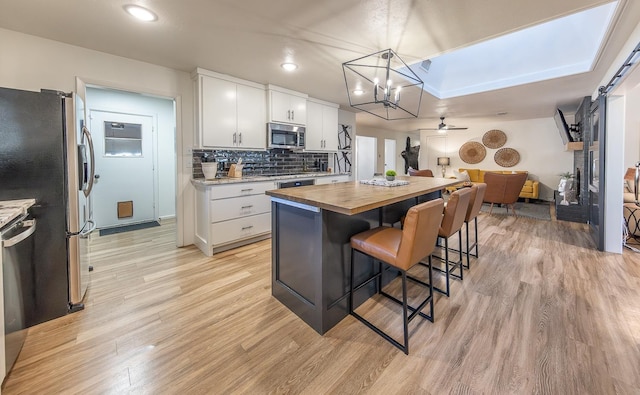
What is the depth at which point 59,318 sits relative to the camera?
1.93 m

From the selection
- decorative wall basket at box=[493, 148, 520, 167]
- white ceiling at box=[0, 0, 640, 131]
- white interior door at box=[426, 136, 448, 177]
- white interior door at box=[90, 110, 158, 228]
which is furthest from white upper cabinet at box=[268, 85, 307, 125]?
decorative wall basket at box=[493, 148, 520, 167]

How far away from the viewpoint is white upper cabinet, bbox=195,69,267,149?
324 cm

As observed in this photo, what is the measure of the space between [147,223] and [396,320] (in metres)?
4.52

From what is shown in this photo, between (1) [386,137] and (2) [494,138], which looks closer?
(2) [494,138]

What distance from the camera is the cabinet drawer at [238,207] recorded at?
3.13 meters

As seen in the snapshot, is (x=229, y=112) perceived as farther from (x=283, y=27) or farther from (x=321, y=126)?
(x=321, y=126)

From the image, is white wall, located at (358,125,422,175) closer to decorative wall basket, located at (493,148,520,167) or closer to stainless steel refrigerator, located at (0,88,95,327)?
decorative wall basket, located at (493,148,520,167)

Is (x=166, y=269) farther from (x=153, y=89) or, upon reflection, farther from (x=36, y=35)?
(x=36, y=35)

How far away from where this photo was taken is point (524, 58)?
12.0 feet

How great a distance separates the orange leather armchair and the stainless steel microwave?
12.7 feet

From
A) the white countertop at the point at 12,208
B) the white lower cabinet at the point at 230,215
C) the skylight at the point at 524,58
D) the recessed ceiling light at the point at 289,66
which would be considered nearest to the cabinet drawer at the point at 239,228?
the white lower cabinet at the point at 230,215

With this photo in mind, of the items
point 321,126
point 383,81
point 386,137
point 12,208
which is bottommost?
point 12,208

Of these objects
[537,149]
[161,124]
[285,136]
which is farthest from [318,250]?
[537,149]

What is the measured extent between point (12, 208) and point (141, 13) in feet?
5.22
